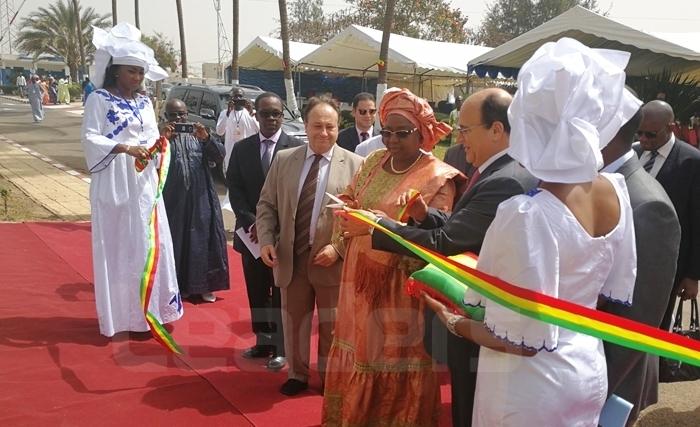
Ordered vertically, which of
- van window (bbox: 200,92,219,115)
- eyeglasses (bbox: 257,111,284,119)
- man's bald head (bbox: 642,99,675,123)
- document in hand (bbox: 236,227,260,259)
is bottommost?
document in hand (bbox: 236,227,260,259)

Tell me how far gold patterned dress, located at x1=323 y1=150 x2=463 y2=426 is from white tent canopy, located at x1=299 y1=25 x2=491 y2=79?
51.3 ft

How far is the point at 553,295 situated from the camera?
5.17 feet

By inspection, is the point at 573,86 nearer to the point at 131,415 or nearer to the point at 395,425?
the point at 395,425

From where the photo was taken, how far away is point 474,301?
1.83 m

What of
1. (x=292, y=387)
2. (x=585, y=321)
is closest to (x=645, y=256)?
(x=585, y=321)

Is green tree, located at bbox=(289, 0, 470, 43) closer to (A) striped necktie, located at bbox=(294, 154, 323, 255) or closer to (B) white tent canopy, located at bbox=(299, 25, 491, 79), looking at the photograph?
(B) white tent canopy, located at bbox=(299, 25, 491, 79)

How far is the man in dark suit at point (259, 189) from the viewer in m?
4.11

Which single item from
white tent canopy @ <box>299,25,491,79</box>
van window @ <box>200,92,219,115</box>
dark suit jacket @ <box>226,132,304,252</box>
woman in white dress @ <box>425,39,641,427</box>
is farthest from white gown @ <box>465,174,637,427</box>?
white tent canopy @ <box>299,25,491,79</box>

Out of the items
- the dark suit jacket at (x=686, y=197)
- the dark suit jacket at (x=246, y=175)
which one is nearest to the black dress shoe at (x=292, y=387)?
the dark suit jacket at (x=246, y=175)

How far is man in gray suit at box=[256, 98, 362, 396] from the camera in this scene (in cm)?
336

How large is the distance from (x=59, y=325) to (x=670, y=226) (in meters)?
3.91

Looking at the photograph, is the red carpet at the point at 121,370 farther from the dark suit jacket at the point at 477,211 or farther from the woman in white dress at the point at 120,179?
the dark suit jacket at the point at 477,211

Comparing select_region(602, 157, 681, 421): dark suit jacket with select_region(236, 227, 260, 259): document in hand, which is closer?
select_region(602, 157, 681, 421): dark suit jacket

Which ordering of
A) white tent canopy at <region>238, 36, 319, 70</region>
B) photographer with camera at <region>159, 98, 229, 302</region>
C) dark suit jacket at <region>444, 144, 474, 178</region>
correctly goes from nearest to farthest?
dark suit jacket at <region>444, 144, 474, 178</region>
photographer with camera at <region>159, 98, 229, 302</region>
white tent canopy at <region>238, 36, 319, 70</region>
